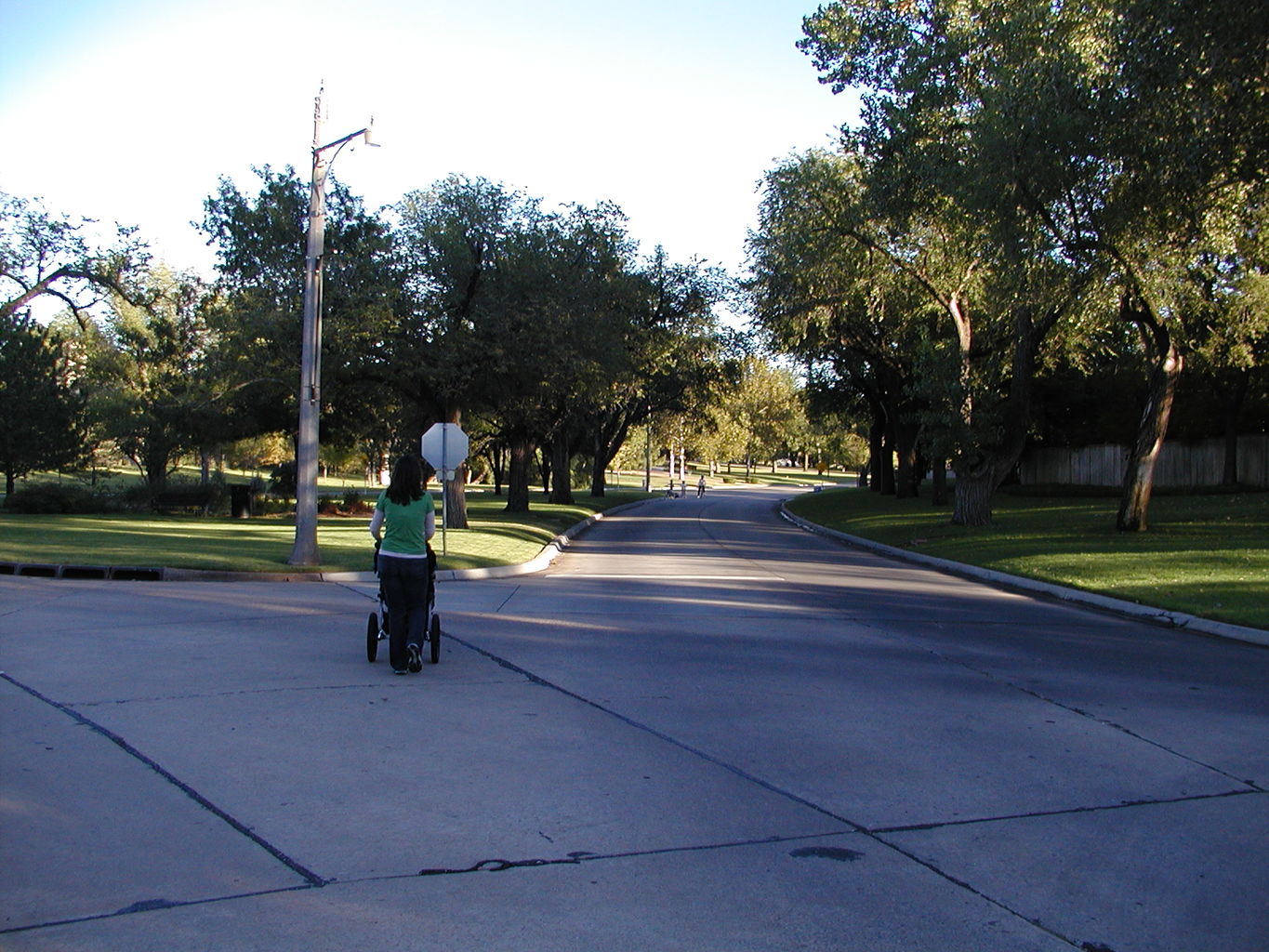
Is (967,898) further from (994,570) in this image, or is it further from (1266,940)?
(994,570)

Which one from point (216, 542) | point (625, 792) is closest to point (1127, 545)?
point (216, 542)

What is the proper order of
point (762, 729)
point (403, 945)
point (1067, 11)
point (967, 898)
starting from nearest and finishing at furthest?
point (403, 945) → point (967, 898) → point (762, 729) → point (1067, 11)

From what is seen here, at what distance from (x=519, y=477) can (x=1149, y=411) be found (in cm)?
2288

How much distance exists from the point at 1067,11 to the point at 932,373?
10.4 metres

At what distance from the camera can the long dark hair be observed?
9.94 m

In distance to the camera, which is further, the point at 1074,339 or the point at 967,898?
the point at 1074,339

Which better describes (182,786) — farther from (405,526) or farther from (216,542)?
(216,542)

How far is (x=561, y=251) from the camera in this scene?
31.5 metres

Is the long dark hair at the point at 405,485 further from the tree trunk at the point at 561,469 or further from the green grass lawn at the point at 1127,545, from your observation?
the tree trunk at the point at 561,469

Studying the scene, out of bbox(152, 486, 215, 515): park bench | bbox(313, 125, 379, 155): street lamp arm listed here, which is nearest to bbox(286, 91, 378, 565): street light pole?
bbox(313, 125, 379, 155): street lamp arm

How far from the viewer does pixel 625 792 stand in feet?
20.6

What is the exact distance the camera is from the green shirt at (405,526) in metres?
9.86

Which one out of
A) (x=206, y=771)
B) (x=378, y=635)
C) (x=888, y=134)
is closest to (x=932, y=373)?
(x=888, y=134)

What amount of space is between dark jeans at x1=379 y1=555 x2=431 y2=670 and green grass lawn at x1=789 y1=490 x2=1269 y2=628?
10098 millimetres
